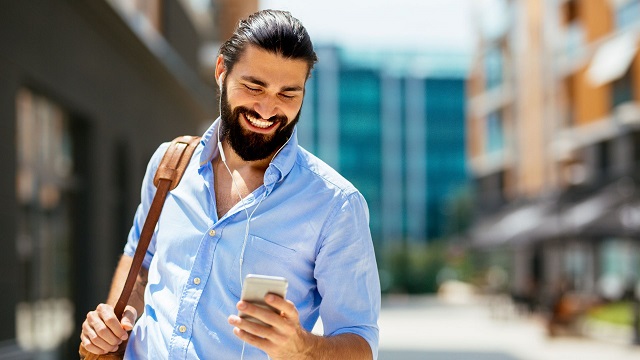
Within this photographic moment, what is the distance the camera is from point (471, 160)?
55.3 metres

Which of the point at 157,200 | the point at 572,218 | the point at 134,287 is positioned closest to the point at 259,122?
the point at 157,200

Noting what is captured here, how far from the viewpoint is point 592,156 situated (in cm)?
3575

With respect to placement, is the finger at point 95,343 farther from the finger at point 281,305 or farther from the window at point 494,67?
the window at point 494,67

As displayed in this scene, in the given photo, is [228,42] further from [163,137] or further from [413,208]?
[413,208]

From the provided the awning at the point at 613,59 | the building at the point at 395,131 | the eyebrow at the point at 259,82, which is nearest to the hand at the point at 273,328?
the eyebrow at the point at 259,82

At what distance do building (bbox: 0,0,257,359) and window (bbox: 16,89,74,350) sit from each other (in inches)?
0.7

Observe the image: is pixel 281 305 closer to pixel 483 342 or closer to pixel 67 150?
pixel 67 150

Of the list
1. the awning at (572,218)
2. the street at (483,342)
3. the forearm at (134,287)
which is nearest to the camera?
the forearm at (134,287)

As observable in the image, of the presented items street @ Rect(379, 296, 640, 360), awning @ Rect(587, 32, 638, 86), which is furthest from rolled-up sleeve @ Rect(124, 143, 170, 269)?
awning @ Rect(587, 32, 638, 86)

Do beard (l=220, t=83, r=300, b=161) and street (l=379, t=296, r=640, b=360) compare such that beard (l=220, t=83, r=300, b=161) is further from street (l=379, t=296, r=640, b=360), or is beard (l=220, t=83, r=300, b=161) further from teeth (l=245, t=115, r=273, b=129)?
street (l=379, t=296, r=640, b=360)

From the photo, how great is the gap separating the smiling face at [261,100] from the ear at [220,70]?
3cm

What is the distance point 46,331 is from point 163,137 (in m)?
7.51

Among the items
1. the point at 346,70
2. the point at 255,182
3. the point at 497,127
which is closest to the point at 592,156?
the point at 497,127

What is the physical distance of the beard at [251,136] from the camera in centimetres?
261
